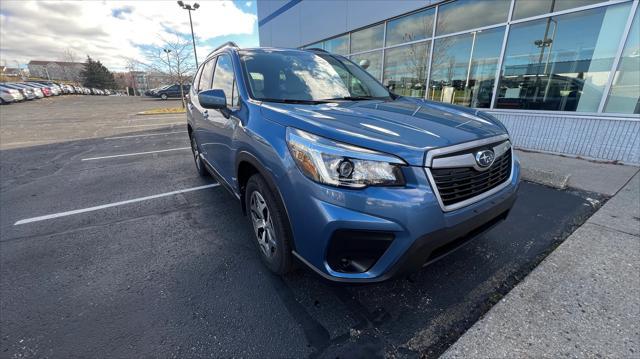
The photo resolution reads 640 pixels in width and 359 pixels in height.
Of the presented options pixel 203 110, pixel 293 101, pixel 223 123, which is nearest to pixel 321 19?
pixel 203 110

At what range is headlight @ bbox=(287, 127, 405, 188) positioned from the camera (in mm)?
1521

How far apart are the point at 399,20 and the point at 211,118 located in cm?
822

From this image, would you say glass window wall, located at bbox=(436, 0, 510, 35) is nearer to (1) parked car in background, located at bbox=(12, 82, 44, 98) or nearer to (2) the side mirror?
(2) the side mirror

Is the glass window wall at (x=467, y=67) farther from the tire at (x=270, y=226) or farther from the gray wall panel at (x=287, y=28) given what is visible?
the gray wall panel at (x=287, y=28)

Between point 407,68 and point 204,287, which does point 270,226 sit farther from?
point 407,68

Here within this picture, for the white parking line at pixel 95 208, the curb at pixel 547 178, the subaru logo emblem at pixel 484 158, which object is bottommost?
the white parking line at pixel 95 208

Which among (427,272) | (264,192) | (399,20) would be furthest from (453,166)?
(399,20)

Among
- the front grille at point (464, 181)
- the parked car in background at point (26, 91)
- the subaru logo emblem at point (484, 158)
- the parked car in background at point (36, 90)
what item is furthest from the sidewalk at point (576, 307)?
the parked car in background at point (36, 90)

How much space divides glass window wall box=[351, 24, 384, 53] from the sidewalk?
8.82 m

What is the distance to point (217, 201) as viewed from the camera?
387 cm

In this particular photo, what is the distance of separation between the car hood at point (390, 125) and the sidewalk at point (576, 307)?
117cm

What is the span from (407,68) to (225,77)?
25.6 feet

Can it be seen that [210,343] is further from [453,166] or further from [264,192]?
[453,166]

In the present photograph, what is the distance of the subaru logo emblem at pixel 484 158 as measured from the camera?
1753 millimetres
